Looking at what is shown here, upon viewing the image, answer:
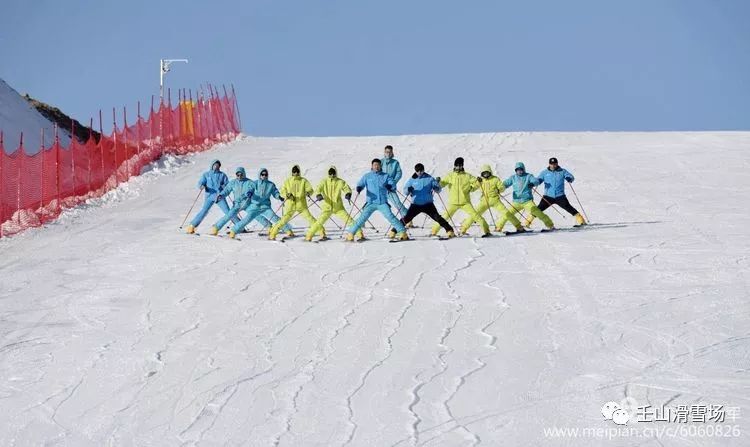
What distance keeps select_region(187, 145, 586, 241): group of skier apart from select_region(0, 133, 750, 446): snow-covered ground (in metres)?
0.45

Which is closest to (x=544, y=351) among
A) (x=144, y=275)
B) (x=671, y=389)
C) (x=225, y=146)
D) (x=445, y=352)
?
(x=445, y=352)

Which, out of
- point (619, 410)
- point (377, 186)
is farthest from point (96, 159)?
point (619, 410)

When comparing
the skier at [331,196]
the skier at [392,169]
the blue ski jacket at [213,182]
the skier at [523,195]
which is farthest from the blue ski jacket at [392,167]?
the blue ski jacket at [213,182]

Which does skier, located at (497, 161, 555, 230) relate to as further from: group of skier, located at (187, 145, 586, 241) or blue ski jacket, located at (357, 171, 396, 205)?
blue ski jacket, located at (357, 171, 396, 205)

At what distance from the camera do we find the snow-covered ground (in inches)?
363

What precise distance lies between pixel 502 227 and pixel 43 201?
25.6ft

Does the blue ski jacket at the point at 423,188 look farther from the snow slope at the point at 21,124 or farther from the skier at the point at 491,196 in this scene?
the snow slope at the point at 21,124

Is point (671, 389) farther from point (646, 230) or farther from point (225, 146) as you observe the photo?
point (225, 146)

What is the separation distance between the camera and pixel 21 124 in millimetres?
36094

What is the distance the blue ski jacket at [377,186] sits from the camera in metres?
18.4

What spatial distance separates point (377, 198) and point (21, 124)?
67.3ft

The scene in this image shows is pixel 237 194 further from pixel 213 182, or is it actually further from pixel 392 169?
pixel 392 169

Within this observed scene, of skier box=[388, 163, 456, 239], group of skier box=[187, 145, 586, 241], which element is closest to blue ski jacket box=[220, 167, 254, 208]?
group of skier box=[187, 145, 586, 241]

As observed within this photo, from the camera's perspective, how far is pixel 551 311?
12820 mm
